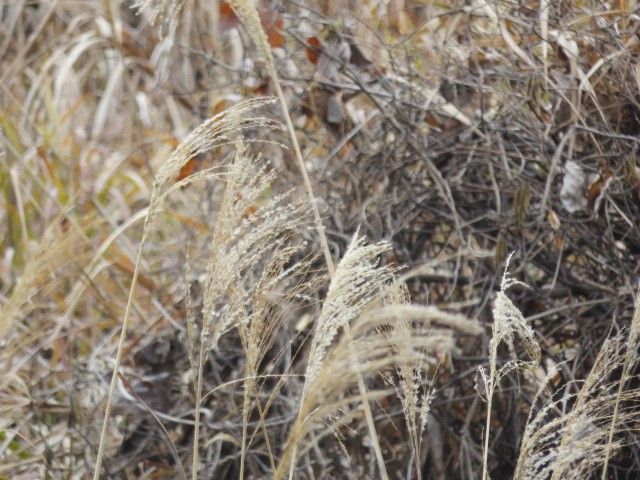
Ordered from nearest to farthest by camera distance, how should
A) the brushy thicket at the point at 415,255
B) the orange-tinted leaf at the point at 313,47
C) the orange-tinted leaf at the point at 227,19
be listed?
the brushy thicket at the point at 415,255 → the orange-tinted leaf at the point at 313,47 → the orange-tinted leaf at the point at 227,19

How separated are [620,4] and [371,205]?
758 mm

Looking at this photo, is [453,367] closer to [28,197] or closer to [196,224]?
[196,224]

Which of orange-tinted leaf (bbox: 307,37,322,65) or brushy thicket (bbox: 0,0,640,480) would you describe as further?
orange-tinted leaf (bbox: 307,37,322,65)

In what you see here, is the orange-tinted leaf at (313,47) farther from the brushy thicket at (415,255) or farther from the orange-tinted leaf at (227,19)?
the orange-tinted leaf at (227,19)

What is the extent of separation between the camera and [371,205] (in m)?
2.54

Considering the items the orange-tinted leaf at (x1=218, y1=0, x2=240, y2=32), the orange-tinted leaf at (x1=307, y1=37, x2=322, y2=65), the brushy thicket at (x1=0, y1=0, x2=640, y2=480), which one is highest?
the orange-tinted leaf at (x1=218, y1=0, x2=240, y2=32)

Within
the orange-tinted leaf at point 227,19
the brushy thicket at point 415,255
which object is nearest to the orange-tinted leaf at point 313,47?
the brushy thicket at point 415,255

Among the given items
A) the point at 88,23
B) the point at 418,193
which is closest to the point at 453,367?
the point at 418,193

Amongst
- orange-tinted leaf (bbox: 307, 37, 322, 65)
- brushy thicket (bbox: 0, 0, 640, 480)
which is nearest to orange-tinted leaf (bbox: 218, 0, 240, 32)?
brushy thicket (bbox: 0, 0, 640, 480)

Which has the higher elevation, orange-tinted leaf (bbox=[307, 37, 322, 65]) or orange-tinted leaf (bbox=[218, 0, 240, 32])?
orange-tinted leaf (bbox=[218, 0, 240, 32])

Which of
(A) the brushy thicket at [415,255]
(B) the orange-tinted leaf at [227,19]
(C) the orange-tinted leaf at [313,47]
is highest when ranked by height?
(B) the orange-tinted leaf at [227,19]

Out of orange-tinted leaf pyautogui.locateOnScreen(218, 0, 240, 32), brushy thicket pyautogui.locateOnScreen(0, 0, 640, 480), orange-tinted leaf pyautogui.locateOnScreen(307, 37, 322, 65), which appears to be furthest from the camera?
orange-tinted leaf pyautogui.locateOnScreen(218, 0, 240, 32)

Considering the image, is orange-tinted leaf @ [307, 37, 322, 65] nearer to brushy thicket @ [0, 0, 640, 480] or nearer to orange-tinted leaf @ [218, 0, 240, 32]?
brushy thicket @ [0, 0, 640, 480]

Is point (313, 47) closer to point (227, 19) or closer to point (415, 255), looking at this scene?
point (227, 19)
